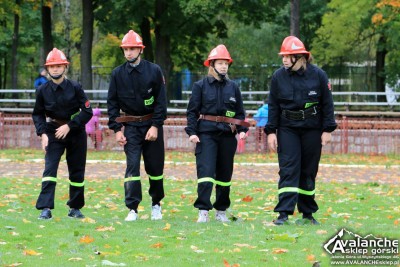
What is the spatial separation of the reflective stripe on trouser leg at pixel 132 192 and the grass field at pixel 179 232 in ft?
0.77

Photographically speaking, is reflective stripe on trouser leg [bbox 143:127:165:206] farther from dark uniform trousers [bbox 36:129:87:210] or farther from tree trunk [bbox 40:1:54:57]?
tree trunk [bbox 40:1:54:57]

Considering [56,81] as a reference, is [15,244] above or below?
below

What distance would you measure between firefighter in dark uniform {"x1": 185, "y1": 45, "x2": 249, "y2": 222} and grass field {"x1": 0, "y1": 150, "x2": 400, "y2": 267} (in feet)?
1.21

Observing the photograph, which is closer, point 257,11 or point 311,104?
point 311,104

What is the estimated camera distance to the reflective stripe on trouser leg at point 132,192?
40.0 ft

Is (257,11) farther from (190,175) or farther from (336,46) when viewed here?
(190,175)

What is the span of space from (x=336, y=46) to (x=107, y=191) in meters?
32.3

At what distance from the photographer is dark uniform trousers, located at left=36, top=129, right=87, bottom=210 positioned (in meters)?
12.3

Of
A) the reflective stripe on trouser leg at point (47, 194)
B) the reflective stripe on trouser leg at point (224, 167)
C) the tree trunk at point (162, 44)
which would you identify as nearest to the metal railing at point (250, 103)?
the tree trunk at point (162, 44)

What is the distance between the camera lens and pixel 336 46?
4825 centimetres

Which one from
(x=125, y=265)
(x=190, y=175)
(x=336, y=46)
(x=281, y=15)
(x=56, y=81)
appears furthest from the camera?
(x=281, y=15)

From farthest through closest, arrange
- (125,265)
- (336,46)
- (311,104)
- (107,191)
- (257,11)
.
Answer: (336,46) → (257,11) → (107,191) → (311,104) → (125,265)

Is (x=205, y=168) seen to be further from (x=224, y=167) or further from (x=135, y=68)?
(x=135, y=68)

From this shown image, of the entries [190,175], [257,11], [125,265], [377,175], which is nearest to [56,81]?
[125,265]
